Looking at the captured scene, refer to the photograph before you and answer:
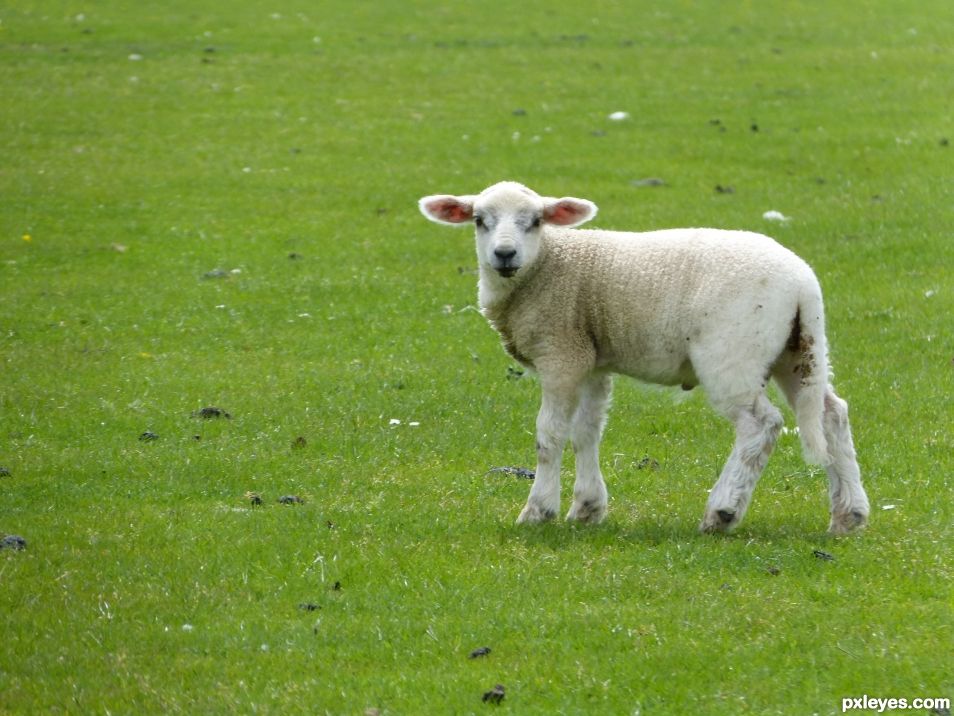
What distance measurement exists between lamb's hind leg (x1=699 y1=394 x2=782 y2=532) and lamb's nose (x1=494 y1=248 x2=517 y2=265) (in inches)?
64.3

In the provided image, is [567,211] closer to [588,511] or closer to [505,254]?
[505,254]

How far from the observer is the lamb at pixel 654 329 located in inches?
346

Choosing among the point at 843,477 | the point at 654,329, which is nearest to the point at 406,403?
the point at 654,329

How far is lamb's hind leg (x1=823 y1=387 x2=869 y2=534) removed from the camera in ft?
29.6

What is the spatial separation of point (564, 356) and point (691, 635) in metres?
2.50

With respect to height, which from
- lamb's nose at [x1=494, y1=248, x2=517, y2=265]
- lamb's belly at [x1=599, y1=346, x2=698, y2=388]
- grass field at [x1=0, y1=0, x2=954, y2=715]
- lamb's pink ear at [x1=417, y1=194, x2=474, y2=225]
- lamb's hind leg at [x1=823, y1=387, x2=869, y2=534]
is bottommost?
grass field at [x1=0, y1=0, x2=954, y2=715]

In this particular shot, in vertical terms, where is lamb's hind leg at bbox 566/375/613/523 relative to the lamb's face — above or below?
below

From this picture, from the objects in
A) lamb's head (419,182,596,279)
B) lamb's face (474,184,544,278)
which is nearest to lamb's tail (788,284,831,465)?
lamb's head (419,182,596,279)

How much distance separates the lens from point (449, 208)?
991 cm

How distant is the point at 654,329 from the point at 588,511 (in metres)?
1.27

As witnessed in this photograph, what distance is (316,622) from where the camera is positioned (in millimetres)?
7820

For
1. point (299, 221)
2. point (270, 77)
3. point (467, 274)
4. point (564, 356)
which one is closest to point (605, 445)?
point (564, 356)

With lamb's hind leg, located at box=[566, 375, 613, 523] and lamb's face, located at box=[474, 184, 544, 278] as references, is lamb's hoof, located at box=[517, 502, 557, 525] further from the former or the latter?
lamb's face, located at box=[474, 184, 544, 278]

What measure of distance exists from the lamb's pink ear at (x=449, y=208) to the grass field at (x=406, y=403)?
1.85 metres
